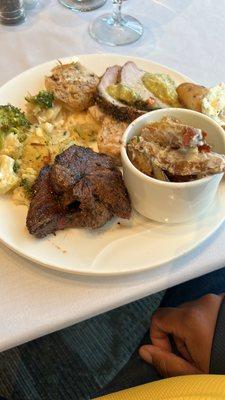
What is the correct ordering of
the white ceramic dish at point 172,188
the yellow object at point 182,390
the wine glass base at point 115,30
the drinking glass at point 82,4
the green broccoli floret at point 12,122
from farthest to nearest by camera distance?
the drinking glass at point 82,4, the wine glass base at point 115,30, the green broccoli floret at point 12,122, the white ceramic dish at point 172,188, the yellow object at point 182,390

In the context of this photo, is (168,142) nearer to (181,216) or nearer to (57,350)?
(181,216)

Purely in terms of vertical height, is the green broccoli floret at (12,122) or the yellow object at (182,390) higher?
the green broccoli floret at (12,122)

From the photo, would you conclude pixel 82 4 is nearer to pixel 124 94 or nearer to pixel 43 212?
pixel 124 94

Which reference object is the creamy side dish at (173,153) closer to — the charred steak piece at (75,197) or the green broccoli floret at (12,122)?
the charred steak piece at (75,197)

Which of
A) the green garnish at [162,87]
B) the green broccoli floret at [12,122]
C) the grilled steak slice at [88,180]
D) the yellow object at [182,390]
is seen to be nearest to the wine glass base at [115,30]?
the green garnish at [162,87]

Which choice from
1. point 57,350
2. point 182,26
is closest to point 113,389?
point 57,350

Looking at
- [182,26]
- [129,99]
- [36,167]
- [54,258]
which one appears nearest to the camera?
[54,258]

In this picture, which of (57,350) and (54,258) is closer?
(54,258)
